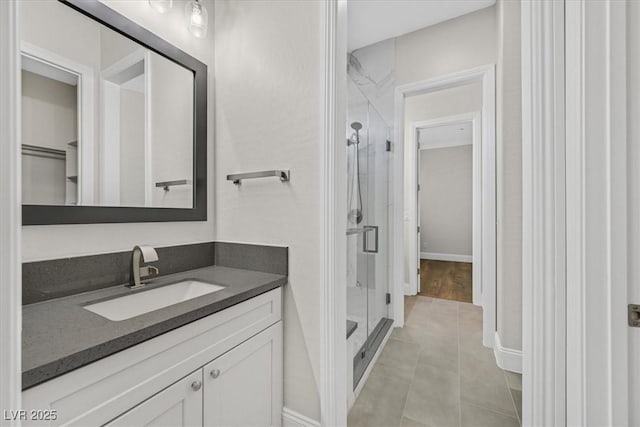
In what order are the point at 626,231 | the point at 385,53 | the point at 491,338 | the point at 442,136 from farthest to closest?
the point at 442,136, the point at 385,53, the point at 491,338, the point at 626,231

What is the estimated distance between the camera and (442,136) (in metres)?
5.90

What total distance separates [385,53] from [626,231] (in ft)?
8.58

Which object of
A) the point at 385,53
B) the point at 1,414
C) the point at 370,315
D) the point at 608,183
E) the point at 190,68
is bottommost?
the point at 370,315

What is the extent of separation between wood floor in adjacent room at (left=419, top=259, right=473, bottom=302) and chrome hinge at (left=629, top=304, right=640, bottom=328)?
9.13 ft

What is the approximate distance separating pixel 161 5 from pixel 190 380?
1.65m

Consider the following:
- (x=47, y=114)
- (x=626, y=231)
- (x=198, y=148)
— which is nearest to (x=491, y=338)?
(x=626, y=231)

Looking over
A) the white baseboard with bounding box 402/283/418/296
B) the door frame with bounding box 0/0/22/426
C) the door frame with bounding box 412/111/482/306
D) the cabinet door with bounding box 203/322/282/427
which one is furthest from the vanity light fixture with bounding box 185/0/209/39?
the white baseboard with bounding box 402/283/418/296

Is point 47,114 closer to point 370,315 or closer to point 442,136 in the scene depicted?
point 370,315

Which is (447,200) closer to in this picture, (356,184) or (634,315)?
(356,184)

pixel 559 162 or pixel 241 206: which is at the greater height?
pixel 559 162

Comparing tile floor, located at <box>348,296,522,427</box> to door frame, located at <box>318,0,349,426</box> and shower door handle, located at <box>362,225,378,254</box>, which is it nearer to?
door frame, located at <box>318,0,349,426</box>

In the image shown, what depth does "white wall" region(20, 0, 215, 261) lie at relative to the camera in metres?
1.00

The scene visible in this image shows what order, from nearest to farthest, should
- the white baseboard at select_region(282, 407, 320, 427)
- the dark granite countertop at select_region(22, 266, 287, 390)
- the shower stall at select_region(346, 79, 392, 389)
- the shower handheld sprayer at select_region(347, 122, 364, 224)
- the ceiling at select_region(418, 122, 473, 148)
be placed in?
the dark granite countertop at select_region(22, 266, 287, 390) < the white baseboard at select_region(282, 407, 320, 427) < the shower stall at select_region(346, 79, 392, 389) < the shower handheld sprayer at select_region(347, 122, 364, 224) < the ceiling at select_region(418, 122, 473, 148)

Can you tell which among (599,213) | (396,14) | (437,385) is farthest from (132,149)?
(396,14)
